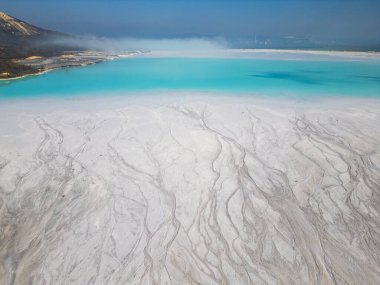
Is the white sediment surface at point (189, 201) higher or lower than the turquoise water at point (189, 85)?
higher

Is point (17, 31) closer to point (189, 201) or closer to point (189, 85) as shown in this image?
point (189, 85)

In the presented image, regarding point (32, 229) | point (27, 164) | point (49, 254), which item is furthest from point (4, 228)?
point (27, 164)

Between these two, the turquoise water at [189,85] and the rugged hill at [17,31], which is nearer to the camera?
the turquoise water at [189,85]

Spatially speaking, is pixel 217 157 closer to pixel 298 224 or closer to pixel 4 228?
pixel 298 224

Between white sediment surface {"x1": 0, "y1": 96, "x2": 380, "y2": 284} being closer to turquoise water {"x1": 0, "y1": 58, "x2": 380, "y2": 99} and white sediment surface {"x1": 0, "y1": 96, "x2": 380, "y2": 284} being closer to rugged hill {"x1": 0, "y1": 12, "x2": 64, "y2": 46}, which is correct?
turquoise water {"x1": 0, "y1": 58, "x2": 380, "y2": 99}

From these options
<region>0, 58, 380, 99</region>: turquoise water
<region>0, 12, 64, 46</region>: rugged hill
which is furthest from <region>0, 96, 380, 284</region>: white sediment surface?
<region>0, 12, 64, 46</region>: rugged hill

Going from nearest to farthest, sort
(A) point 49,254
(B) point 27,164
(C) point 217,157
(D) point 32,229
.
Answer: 1. (A) point 49,254
2. (D) point 32,229
3. (B) point 27,164
4. (C) point 217,157

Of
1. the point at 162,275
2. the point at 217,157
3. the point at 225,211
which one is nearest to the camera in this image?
the point at 162,275

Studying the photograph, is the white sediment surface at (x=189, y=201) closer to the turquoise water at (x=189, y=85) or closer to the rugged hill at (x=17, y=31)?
the turquoise water at (x=189, y=85)

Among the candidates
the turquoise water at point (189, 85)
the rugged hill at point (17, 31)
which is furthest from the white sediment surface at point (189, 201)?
the rugged hill at point (17, 31)
